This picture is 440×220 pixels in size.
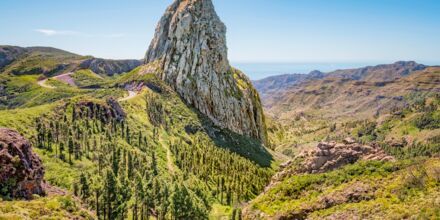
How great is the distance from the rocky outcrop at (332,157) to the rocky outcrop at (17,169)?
6816 centimetres

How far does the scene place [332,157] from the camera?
9344 cm

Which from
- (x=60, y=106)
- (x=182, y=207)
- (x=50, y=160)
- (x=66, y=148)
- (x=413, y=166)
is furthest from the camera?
(x=60, y=106)

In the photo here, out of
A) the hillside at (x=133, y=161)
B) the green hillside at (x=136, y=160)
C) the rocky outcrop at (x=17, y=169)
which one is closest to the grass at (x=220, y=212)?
the hillside at (x=133, y=161)

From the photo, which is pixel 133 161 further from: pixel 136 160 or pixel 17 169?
pixel 17 169

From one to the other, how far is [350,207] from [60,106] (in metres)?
110

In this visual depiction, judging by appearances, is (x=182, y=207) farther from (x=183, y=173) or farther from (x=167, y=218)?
(x=183, y=173)

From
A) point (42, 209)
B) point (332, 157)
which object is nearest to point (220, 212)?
point (332, 157)

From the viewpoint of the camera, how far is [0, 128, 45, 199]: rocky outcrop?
51.8 metres

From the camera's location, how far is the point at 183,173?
117625mm

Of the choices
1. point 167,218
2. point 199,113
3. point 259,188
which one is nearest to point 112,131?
point 167,218

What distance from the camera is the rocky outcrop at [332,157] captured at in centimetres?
9019

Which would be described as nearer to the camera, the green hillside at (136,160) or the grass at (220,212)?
the green hillside at (136,160)

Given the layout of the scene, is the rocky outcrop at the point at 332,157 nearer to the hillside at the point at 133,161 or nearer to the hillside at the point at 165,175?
the hillside at the point at 165,175

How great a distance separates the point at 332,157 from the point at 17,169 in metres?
77.3
